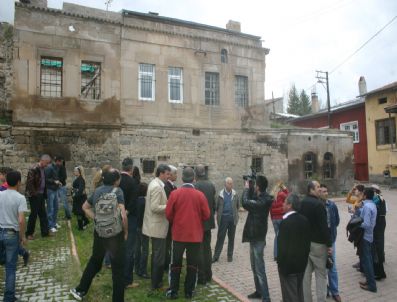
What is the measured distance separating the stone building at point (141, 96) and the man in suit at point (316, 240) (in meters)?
10.7

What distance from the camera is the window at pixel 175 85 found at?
1585cm

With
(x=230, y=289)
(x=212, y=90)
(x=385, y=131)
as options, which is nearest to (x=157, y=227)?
(x=230, y=289)

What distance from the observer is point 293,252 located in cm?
436

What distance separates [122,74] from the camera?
14.7 meters

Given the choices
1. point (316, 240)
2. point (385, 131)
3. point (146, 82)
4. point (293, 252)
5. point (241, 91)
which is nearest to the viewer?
point (293, 252)

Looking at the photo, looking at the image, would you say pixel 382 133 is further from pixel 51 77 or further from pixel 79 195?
pixel 79 195

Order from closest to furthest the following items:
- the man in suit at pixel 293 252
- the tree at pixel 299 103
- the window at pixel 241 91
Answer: the man in suit at pixel 293 252 → the window at pixel 241 91 → the tree at pixel 299 103

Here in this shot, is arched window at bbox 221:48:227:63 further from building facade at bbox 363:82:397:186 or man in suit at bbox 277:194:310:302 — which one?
building facade at bbox 363:82:397:186

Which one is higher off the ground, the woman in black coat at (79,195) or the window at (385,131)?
the window at (385,131)

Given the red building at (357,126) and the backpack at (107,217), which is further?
the red building at (357,126)

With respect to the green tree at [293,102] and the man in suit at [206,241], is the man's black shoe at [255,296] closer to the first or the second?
the man in suit at [206,241]

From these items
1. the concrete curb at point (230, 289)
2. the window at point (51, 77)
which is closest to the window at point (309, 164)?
the window at point (51, 77)

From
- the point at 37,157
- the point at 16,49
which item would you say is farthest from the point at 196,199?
the point at 16,49

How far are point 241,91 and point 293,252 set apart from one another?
46.3 ft
